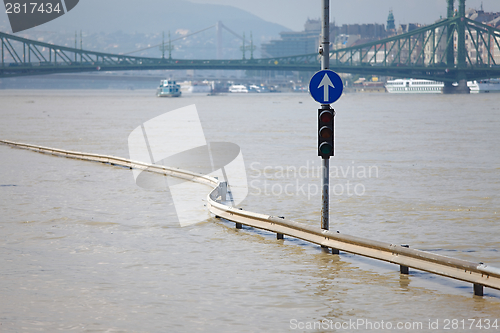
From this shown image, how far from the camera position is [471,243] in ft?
39.5

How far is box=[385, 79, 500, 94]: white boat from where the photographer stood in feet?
543

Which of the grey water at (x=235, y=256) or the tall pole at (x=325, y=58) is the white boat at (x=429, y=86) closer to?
the grey water at (x=235, y=256)

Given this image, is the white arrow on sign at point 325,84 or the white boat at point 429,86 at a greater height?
the white arrow on sign at point 325,84

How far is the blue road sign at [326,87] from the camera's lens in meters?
10.9

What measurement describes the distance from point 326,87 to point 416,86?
183 meters

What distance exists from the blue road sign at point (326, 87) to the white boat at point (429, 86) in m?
159

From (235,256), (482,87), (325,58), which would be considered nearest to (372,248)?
(235,256)

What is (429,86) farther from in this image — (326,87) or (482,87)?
(326,87)

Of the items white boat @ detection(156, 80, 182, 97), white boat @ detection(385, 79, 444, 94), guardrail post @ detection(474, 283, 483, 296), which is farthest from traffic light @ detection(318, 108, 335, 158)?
white boat @ detection(385, 79, 444, 94)

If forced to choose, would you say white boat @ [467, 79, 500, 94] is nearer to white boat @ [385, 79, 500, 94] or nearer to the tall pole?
white boat @ [385, 79, 500, 94]

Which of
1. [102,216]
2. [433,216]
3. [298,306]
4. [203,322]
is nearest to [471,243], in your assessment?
[433,216]

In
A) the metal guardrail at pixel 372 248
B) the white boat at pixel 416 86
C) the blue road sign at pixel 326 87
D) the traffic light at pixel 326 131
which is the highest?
the blue road sign at pixel 326 87

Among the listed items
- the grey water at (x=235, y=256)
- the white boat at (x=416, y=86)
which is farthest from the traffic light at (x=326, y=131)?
the white boat at (x=416, y=86)

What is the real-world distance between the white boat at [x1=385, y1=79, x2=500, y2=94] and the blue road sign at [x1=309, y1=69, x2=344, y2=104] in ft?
523
